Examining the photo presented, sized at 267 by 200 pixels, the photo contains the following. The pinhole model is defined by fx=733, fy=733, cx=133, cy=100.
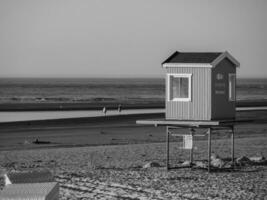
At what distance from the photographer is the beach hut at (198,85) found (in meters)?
25.0

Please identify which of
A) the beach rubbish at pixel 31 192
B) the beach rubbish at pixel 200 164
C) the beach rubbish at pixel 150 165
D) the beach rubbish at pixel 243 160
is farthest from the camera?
the beach rubbish at pixel 243 160

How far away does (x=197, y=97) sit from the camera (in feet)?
82.5

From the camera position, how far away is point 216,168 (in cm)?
2698

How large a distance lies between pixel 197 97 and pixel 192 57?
1.57m

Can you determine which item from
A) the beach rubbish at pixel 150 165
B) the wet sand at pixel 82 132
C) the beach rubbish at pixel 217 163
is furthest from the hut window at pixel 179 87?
the wet sand at pixel 82 132

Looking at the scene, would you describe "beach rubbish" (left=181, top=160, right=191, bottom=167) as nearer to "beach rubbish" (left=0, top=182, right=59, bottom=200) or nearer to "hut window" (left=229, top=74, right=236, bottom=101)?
"hut window" (left=229, top=74, right=236, bottom=101)

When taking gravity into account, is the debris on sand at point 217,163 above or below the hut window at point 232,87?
below

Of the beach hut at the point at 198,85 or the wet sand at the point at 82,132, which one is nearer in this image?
the beach hut at the point at 198,85

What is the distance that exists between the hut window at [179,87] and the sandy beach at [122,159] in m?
2.65

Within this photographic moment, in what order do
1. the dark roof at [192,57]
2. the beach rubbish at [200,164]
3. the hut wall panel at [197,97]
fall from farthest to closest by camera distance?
the beach rubbish at [200,164]
the dark roof at [192,57]
the hut wall panel at [197,97]

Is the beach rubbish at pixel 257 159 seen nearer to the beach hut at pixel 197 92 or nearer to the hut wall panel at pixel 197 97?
the beach hut at pixel 197 92

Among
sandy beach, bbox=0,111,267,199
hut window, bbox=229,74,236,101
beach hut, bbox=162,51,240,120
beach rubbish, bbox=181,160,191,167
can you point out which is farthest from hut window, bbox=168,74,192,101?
beach rubbish, bbox=181,160,191,167

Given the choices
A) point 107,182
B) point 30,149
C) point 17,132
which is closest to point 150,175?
point 107,182

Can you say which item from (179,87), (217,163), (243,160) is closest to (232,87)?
(179,87)
